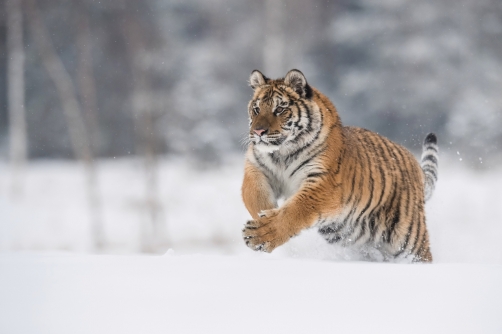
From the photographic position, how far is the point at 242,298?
2.49 meters

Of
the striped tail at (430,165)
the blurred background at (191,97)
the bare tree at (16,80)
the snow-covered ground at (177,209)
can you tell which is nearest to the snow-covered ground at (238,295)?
the striped tail at (430,165)

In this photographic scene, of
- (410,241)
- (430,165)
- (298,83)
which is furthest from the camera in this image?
(430,165)

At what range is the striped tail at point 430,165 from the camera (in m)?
4.88

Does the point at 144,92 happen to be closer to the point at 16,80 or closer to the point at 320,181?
the point at 16,80

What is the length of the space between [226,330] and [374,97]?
573 inches

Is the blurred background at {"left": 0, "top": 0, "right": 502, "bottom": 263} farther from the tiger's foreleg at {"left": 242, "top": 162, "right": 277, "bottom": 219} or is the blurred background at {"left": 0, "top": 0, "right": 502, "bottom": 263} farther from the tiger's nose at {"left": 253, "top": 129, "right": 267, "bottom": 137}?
the tiger's nose at {"left": 253, "top": 129, "right": 267, "bottom": 137}

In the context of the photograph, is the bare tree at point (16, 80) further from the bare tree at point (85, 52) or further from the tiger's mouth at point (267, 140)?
the tiger's mouth at point (267, 140)

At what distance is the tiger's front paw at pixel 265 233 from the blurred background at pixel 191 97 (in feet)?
19.2

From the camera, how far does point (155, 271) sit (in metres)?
2.76

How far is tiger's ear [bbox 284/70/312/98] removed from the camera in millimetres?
3979

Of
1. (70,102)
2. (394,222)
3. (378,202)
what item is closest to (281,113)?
(378,202)

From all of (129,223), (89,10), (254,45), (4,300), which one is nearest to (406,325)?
(4,300)

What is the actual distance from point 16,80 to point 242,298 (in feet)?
43.6

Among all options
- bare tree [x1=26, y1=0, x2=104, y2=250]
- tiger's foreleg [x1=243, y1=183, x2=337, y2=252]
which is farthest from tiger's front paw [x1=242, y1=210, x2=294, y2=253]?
bare tree [x1=26, y1=0, x2=104, y2=250]
